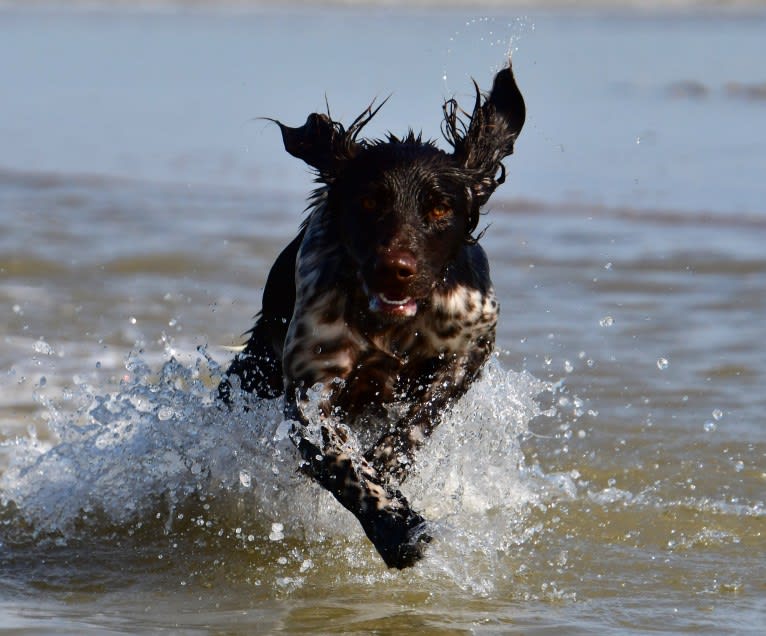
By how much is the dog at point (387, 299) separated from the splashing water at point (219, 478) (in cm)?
24

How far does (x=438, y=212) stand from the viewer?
4.09 m

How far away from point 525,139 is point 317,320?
356 inches

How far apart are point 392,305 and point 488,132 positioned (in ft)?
2.35

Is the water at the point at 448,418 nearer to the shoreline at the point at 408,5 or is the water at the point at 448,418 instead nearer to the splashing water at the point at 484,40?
the splashing water at the point at 484,40

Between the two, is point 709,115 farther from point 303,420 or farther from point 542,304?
point 303,420

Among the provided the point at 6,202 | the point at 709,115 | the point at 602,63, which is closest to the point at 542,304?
the point at 6,202

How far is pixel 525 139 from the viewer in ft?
42.8

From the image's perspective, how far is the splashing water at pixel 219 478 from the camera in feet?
15.3

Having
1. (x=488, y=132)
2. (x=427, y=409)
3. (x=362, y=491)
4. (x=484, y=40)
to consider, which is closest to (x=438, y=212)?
(x=488, y=132)

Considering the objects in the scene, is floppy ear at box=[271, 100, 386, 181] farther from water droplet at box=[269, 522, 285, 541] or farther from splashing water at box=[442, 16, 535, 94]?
splashing water at box=[442, 16, 535, 94]

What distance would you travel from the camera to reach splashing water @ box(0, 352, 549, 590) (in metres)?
4.66

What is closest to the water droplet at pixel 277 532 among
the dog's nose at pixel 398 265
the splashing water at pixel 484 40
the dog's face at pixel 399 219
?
the dog's face at pixel 399 219

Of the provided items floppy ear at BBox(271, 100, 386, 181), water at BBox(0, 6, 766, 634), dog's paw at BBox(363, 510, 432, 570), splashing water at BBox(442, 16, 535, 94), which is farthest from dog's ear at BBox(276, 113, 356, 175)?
splashing water at BBox(442, 16, 535, 94)

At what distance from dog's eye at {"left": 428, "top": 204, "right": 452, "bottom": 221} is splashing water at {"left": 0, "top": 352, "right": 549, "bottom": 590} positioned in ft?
2.67
